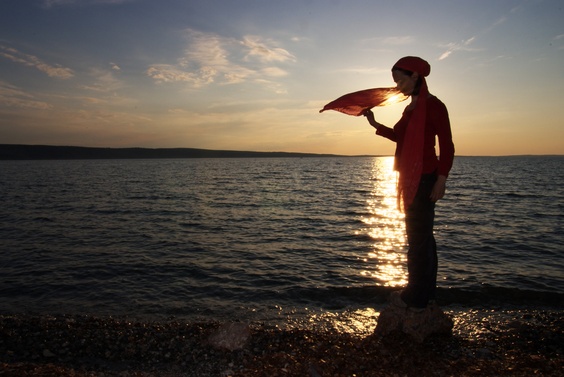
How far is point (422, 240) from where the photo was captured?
5.53 m

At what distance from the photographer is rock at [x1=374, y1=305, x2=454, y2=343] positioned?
6.01 m

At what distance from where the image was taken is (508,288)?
9.85m

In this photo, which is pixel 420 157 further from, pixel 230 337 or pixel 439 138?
pixel 230 337

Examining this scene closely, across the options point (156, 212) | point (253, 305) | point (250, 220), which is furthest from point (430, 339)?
point (156, 212)

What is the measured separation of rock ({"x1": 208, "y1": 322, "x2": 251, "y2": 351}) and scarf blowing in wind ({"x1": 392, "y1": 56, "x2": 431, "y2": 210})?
347 centimetres

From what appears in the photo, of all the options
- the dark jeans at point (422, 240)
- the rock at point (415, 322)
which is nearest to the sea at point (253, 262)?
the rock at point (415, 322)

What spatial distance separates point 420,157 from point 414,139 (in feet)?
0.89

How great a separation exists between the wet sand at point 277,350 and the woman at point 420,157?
1.35 meters

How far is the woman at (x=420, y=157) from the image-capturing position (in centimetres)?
513

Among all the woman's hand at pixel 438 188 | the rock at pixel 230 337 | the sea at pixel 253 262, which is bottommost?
the sea at pixel 253 262

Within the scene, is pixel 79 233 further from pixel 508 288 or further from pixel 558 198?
pixel 558 198

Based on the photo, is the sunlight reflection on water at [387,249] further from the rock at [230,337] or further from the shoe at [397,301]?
the rock at [230,337]

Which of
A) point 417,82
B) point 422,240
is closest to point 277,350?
point 422,240

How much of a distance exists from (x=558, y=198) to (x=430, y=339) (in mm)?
35989
